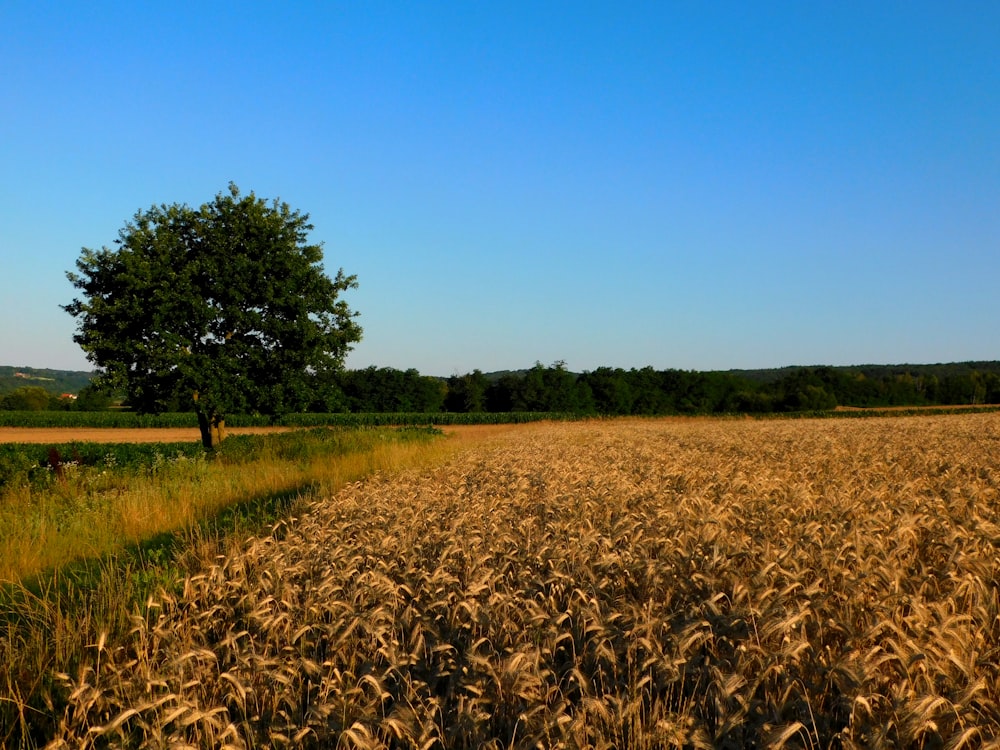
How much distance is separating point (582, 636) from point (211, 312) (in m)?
22.6

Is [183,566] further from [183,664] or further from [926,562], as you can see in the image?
[926,562]

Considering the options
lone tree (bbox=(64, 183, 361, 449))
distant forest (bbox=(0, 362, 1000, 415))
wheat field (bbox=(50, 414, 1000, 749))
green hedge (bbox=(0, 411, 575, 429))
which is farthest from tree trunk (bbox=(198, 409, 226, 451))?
distant forest (bbox=(0, 362, 1000, 415))

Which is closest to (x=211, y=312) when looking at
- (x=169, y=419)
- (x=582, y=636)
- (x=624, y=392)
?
(x=582, y=636)

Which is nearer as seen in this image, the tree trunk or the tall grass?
the tall grass

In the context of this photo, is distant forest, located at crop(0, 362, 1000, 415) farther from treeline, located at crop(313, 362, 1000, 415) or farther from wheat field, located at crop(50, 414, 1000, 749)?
wheat field, located at crop(50, 414, 1000, 749)

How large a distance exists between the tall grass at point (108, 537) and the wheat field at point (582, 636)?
28 centimetres

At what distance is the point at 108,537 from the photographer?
850 cm

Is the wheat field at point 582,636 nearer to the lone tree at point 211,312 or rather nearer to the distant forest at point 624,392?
the lone tree at point 211,312

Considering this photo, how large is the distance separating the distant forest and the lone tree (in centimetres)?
5476

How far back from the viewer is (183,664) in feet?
11.9

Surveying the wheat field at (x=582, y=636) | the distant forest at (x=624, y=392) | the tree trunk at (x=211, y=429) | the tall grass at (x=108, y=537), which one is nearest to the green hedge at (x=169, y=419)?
the distant forest at (x=624, y=392)

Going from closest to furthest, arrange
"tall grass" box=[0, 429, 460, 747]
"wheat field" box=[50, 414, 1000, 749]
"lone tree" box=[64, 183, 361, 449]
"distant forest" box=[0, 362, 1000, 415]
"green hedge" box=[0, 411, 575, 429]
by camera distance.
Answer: "wheat field" box=[50, 414, 1000, 749] → "tall grass" box=[0, 429, 460, 747] → "lone tree" box=[64, 183, 361, 449] → "green hedge" box=[0, 411, 575, 429] → "distant forest" box=[0, 362, 1000, 415]

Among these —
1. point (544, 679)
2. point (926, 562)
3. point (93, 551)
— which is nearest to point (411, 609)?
point (544, 679)

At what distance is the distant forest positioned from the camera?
266 feet
